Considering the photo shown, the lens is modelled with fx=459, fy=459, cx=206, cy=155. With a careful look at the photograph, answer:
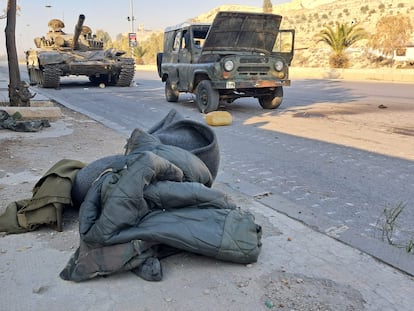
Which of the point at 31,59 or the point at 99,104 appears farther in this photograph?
the point at 31,59

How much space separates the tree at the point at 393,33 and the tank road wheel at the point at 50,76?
2064cm

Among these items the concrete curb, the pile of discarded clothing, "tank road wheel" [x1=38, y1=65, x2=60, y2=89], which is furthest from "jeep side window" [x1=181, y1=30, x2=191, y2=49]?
the pile of discarded clothing

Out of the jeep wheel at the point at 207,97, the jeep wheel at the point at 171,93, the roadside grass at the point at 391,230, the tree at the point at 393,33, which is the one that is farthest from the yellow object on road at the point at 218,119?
the tree at the point at 393,33

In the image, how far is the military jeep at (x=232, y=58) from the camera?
32.5ft

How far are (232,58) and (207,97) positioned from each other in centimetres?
99

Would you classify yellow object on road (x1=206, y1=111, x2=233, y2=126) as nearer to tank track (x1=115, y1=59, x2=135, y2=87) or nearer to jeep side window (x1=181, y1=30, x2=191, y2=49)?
jeep side window (x1=181, y1=30, x2=191, y2=49)

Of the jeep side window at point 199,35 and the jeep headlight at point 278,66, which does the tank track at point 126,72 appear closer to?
the jeep side window at point 199,35

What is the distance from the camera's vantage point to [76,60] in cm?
1761

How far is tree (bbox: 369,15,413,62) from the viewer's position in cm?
2794

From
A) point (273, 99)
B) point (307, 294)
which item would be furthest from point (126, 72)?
point (307, 294)

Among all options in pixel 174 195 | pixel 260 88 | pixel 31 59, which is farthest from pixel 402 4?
pixel 174 195

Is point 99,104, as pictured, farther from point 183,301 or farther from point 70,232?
point 183,301

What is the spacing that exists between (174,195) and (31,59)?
63.2ft

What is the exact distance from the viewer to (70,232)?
10.7 feet
